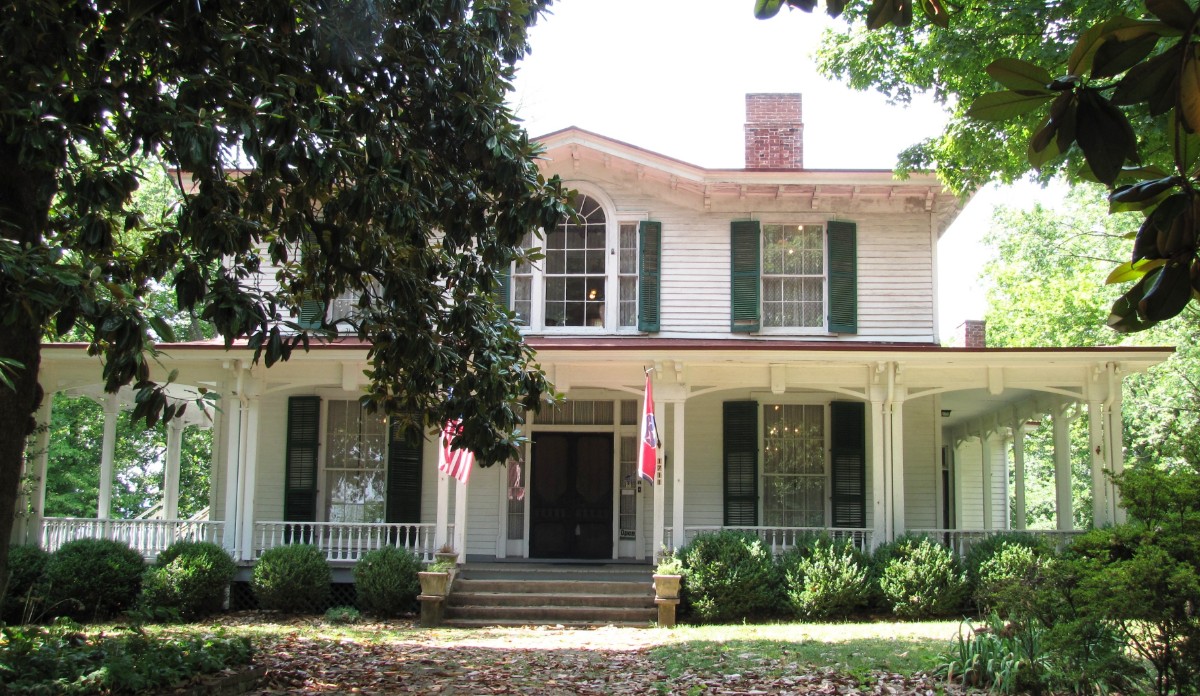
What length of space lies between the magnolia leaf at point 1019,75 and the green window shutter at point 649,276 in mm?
15137

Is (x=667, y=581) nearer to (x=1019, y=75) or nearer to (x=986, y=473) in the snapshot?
(x=986, y=473)

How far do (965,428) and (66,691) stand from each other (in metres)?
19.0

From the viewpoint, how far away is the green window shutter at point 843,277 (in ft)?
57.1

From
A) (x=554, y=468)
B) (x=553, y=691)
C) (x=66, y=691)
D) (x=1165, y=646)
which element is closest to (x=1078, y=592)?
(x=1165, y=646)

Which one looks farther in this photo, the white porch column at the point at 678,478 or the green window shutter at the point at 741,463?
the green window shutter at the point at 741,463

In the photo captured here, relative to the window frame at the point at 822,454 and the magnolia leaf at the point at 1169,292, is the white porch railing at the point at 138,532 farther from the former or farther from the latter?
the magnolia leaf at the point at 1169,292

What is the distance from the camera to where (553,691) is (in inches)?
356

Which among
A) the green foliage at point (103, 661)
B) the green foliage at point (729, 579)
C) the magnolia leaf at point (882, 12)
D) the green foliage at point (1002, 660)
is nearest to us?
the magnolia leaf at point (882, 12)

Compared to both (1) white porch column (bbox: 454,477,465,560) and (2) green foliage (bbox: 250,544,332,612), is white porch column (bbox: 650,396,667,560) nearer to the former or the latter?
(1) white porch column (bbox: 454,477,465,560)

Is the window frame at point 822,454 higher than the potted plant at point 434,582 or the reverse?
higher

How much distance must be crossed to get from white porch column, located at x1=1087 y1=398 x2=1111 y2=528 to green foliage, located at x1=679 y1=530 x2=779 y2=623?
4.72 meters

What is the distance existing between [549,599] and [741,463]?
445 cm

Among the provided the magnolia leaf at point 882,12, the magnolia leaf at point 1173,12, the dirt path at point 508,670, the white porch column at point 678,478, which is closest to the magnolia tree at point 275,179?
the dirt path at point 508,670

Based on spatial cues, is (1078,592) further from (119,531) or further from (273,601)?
(119,531)
